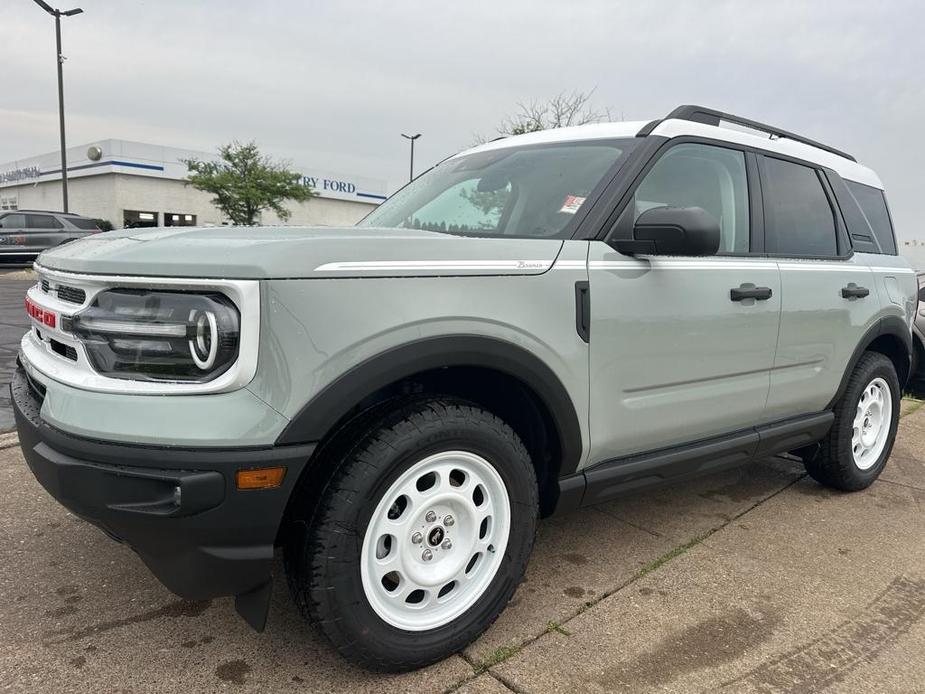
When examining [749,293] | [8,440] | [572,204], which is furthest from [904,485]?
[8,440]

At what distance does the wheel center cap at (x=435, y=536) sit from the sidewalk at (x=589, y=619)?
397mm

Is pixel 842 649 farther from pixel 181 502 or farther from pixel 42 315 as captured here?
pixel 42 315

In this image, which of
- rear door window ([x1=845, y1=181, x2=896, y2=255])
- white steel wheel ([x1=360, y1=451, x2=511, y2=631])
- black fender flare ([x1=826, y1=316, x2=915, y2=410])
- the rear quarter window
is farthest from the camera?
the rear quarter window

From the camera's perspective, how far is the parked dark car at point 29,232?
16.5m

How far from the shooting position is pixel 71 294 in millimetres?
1988

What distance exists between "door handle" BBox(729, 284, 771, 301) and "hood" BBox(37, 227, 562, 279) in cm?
99

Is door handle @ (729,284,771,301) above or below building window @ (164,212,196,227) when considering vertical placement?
below

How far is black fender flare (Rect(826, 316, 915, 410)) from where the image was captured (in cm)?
367

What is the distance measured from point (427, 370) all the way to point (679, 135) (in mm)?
1584

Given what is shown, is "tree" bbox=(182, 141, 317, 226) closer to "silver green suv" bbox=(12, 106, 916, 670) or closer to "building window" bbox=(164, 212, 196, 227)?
"building window" bbox=(164, 212, 196, 227)

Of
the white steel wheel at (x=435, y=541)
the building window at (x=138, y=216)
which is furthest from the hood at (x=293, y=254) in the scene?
the building window at (x=138, y=216)

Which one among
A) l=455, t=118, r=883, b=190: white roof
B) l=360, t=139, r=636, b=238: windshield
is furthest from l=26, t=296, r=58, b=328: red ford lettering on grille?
l=455, t=118, r=883, b=190: white roof

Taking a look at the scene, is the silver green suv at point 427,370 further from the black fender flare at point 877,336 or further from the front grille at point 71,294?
the black fender flare at point 877,336

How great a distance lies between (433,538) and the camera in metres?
2.17
